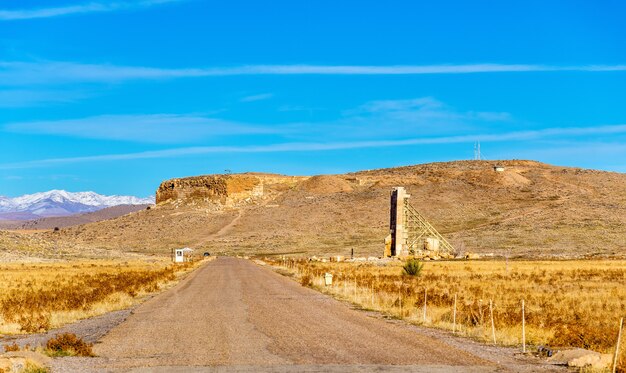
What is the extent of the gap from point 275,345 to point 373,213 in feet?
401

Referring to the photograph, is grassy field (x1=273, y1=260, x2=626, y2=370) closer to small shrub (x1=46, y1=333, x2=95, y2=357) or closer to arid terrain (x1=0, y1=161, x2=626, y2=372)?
arid terrain (x1=0, y1=161, x2=626, y2=372)

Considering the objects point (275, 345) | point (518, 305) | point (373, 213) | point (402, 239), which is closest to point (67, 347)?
point (275, 345)

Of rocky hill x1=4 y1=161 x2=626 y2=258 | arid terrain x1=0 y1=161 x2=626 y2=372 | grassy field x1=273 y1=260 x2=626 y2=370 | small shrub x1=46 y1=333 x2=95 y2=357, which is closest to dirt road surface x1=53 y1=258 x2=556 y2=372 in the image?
arid terrain x1=0 y1=161 x2=626 y2=372

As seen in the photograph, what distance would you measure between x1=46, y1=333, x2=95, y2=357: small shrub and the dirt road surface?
1.08ft

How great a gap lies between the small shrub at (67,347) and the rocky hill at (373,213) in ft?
248

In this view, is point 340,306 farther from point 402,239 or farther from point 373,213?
point 373,213

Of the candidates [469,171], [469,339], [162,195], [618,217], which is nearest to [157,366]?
[469,339]

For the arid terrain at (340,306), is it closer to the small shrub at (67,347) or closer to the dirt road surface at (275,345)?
the dirt road surface at (275,345)

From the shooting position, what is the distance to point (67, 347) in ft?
49.1

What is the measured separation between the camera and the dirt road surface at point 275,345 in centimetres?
1341

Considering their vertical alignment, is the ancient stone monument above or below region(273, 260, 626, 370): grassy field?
above

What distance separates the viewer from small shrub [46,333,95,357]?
14648mm

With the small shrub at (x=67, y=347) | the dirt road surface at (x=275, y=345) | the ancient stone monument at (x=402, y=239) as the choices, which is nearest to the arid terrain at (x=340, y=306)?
the dirt road surface at (x=275, y=345)

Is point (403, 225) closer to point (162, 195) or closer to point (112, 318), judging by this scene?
point (112, 318)
